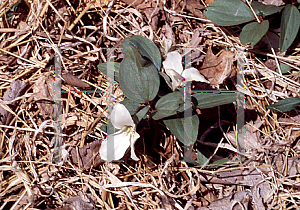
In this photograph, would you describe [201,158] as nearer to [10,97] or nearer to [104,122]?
[104,122]

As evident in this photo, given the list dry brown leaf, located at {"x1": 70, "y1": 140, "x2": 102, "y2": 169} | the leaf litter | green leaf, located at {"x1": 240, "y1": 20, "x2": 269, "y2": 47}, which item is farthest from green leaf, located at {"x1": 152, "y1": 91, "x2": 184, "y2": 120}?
green leaf, located at {"x1": 240, "y1": 20, "x2": 269, "y2": 47}

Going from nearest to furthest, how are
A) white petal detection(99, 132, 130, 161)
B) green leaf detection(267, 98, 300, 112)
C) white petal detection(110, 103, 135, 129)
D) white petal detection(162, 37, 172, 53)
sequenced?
white petal detection(110, 103, 135, 129), white petal detection(99, 132, 130, 161), white petal detection(162, 37, 172, 53), green leaf detection(267, 98, 300, 112)

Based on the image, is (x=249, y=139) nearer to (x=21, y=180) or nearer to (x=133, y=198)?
(x=133, y=198)

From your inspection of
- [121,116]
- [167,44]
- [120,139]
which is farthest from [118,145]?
[167,44]

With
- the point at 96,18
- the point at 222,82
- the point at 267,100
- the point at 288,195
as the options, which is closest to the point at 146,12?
the point at 96,18

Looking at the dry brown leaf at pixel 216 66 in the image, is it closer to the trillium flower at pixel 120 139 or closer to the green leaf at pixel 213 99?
the green leaf at pixel 213 99

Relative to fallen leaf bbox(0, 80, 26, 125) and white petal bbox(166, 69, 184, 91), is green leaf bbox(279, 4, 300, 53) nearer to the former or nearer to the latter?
white petal bbox(166, 69, 184, 91)
